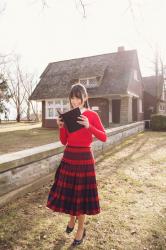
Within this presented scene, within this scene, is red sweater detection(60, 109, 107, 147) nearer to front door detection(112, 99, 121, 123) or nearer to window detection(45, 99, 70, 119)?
window detection(45, 99, 70, 119)

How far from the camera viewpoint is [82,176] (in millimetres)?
3342

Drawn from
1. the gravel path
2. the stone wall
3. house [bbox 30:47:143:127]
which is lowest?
the gravel path

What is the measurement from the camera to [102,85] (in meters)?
22.9

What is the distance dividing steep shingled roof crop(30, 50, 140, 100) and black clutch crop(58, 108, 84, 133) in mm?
18365

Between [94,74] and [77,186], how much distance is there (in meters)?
21.0

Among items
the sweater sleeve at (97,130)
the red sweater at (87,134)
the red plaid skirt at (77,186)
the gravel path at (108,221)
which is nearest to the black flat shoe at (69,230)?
the gravel path at (108,221)

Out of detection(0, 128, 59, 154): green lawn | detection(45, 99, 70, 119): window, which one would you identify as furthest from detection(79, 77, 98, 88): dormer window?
detection(0, 128, 59, 154): green lawn

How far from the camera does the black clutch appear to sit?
3.22 metres

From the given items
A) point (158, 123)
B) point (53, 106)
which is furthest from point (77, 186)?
point (53, 106)

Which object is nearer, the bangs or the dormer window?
the bangs

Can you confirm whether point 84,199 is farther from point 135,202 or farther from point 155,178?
point 155,178

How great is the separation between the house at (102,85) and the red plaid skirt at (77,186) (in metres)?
18.4

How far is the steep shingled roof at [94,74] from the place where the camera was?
73.8 feet

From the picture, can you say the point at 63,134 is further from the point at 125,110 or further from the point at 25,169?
the point at 125,110
